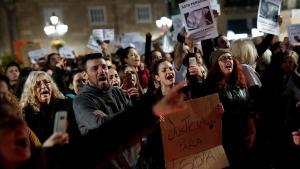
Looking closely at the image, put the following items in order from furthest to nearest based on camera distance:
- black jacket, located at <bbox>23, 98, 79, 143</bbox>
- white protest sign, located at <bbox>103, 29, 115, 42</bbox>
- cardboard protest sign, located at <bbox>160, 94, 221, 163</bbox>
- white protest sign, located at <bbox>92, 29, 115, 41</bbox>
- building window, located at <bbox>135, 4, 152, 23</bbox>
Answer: building window, located at <bbox>135, 4, 152, 23</bbox> < white protest sign, located at <bbox>103, 29, 115, 42</bbox> < white protest sign, located at <bbox>92, 29, 115, 41</bbox> < black jacket, located at <bbox>23, 98, 79, 143</bbox> < cardboard protest sign, located at <bbox>160, 94, 221, 163</bbox>

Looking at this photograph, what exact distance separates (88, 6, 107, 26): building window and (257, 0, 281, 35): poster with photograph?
26734mm

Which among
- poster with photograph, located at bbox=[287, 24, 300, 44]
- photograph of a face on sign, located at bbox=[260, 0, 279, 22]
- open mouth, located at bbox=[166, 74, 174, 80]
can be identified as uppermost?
photograph of a face on sign, located at bbox=[260, 0, 279, 22]

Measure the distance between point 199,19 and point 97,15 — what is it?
27474 mm

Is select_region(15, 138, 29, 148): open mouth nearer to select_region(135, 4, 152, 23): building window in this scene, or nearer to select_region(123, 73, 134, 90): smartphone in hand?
select_region(123, 73, 134, 90): smartphone in hand

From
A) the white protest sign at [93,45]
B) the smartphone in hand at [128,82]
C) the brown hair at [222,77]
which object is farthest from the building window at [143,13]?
the brown hair at [222,77]

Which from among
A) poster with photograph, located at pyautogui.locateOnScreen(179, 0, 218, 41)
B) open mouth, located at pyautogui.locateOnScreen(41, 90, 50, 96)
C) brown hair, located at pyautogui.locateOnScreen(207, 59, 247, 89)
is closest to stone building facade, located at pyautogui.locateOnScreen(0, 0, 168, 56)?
poster with photograph, located at pyautogui.locateOnScreen(179, 0, 218, 41)

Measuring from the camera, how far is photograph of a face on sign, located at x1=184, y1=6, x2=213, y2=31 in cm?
523

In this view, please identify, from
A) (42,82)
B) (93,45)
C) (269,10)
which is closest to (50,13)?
(93,45)

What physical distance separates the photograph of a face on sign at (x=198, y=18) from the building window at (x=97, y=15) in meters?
27.1

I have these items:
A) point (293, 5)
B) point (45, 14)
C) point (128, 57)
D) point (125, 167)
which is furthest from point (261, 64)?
point (45, 14)

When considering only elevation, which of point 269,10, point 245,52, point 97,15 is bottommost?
point 245,52

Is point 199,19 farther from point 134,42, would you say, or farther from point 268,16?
point 134,42

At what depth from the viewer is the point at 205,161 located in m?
3.90

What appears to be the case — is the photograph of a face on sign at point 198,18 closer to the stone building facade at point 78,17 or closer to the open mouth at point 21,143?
the open mouth at point 21,143
